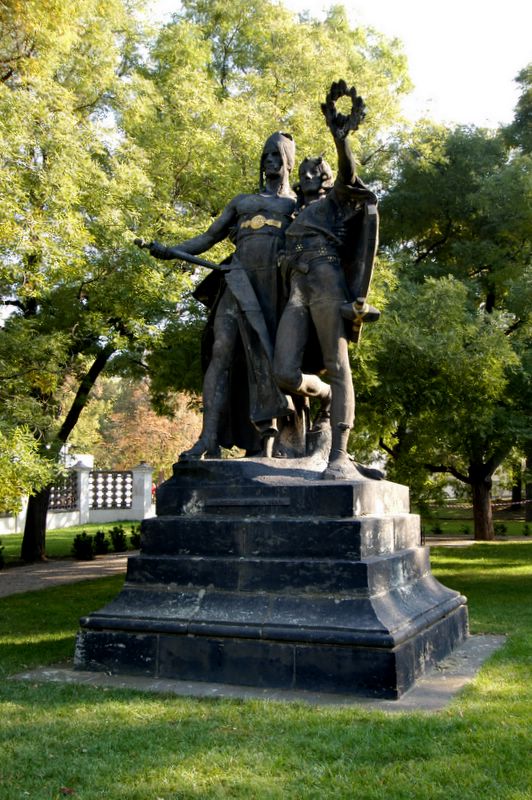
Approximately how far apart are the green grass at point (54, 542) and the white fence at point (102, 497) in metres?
0.47

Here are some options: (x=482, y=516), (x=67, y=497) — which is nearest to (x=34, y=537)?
(x=482, y=516)

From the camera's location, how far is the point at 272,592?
18.5 ft

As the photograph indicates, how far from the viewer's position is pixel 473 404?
41.6 ft

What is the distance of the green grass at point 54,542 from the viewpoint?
61.7ft

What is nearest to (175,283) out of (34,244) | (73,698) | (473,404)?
(34,244)

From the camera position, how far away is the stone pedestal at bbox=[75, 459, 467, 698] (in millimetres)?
5223

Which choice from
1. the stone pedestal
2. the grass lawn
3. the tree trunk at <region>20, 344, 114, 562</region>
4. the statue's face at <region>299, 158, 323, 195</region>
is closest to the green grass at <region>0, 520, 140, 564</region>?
the tree trunk at <region>20, 344, 114, 562</region>

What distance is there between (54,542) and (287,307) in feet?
58.5

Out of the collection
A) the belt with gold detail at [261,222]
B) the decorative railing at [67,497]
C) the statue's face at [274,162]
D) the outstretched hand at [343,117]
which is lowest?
the decorative railing at [67,497]

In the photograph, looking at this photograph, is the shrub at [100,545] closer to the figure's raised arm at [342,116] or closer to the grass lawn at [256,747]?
the grass lawn at [256,747]

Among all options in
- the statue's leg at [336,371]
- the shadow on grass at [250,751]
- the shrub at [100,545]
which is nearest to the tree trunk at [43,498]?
the shrub at [100,545]

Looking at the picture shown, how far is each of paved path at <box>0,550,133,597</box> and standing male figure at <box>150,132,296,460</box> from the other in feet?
22.6

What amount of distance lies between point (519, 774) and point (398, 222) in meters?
15.8

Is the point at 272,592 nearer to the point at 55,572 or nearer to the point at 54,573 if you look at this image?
the point at 54,573
